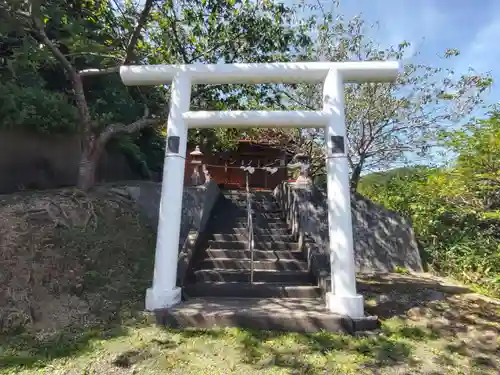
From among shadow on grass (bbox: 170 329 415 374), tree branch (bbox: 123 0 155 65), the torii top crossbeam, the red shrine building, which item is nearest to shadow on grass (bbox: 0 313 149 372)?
shadow on grass (bbox: 170 329 415 374)

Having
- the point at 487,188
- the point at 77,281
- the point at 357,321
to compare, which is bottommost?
the point at 357,321

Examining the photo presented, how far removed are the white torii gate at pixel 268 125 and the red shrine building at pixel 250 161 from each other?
28.9 ft

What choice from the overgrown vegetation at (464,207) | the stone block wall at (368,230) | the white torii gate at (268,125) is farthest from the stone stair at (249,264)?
the overgrown vegetation at (464,207)

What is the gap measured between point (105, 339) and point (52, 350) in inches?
18.4

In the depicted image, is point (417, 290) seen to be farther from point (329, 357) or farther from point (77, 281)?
point (77, 281)

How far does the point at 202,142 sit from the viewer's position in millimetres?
11820

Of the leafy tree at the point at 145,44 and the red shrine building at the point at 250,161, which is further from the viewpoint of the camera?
the red shrine building at the point at 250,161

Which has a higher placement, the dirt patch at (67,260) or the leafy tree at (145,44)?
the leafy tree at (145,44)

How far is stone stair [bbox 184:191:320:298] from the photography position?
463cm

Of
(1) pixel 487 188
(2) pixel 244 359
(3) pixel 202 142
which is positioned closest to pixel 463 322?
(1) pixel 487 188

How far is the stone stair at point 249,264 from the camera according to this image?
463cm

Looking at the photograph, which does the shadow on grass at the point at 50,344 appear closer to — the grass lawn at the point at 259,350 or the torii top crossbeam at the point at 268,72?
the grass lawn at the point at 259,350

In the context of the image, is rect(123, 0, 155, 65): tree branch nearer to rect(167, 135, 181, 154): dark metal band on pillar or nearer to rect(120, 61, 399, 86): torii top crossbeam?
rect(120, 61, 399, 86): torii top crossbeam

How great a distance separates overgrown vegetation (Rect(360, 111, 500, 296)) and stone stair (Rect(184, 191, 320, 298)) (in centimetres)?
275
